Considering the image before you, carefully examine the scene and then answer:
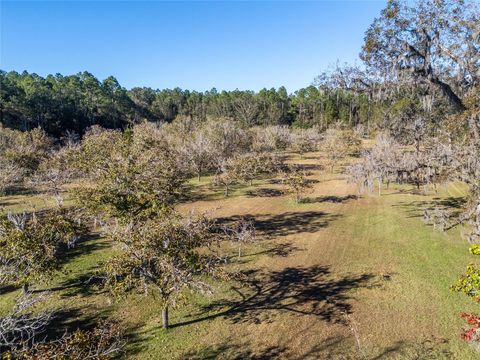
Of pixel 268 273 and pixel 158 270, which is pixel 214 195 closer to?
pixel 268 273

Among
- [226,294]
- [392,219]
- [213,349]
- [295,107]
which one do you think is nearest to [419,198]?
[392,219]

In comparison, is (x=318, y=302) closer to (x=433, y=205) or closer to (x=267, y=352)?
(x=267, y=352)


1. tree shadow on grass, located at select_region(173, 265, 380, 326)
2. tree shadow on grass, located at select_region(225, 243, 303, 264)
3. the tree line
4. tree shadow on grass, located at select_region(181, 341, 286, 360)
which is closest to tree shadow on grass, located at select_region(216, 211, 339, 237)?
tree shadow on grass, located at select_region(225, 243, 303, 264)

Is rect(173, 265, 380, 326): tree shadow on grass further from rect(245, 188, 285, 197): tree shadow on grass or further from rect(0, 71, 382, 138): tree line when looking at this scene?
rect(0, 71, 382, 138): tree line

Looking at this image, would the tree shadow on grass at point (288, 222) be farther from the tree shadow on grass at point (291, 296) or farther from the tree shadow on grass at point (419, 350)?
the tree shadow on grass at point (419, 350)

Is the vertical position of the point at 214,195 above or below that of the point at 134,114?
below
